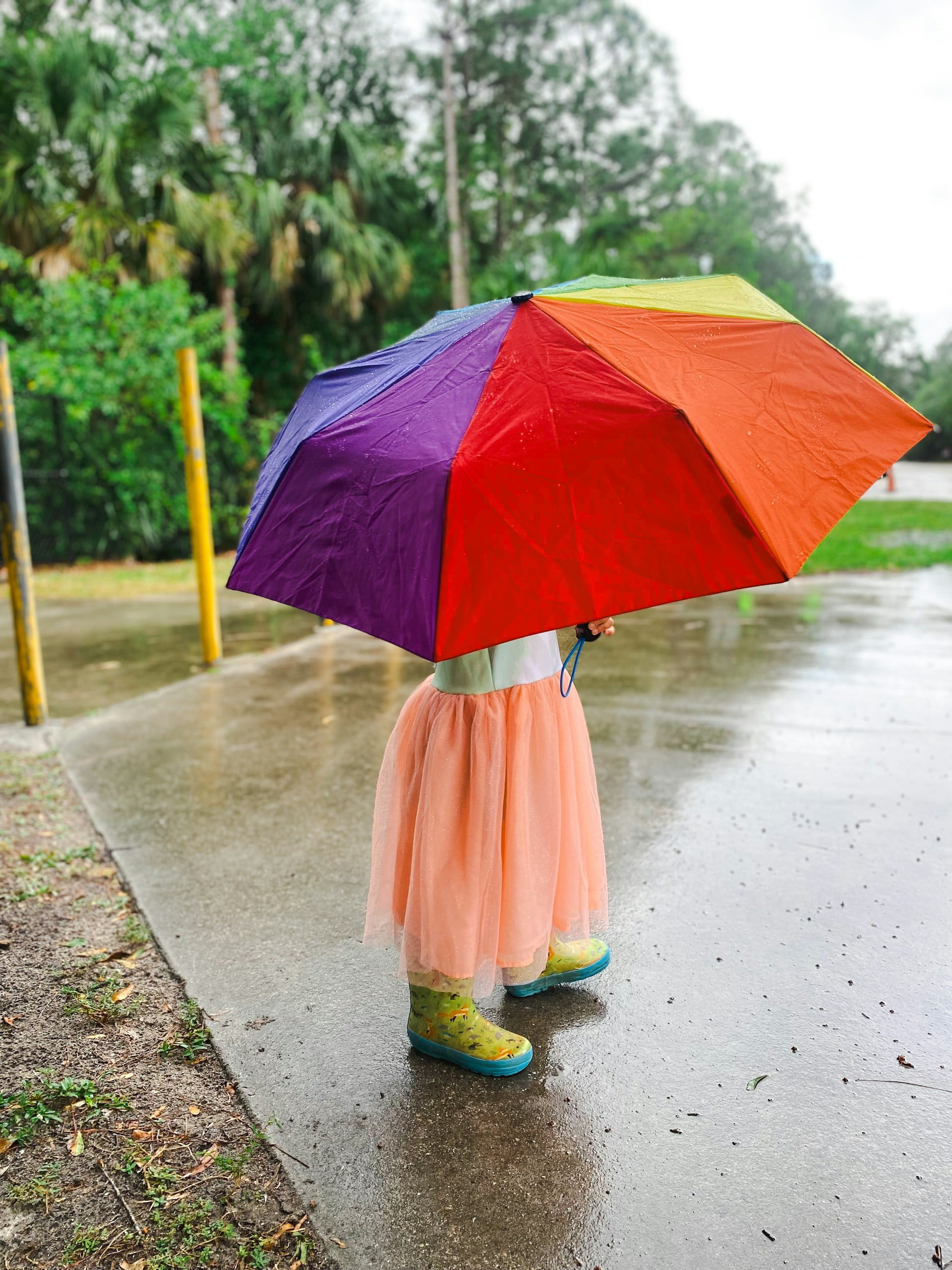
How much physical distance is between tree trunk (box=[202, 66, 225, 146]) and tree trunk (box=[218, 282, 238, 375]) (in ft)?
9.89

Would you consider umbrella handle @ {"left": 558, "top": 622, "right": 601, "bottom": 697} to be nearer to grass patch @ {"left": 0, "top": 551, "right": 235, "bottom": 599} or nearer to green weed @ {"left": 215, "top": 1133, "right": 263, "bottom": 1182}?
green weed @ {"left": 215, "top": 1133, "right": 263, "bottom": 1182}

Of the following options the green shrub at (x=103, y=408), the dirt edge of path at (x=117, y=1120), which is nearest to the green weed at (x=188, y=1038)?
the dirt edge of path at (x=117, y=1120)

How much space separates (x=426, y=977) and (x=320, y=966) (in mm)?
602

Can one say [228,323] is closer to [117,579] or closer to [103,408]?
[103,408]

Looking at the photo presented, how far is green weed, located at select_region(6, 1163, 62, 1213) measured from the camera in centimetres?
204

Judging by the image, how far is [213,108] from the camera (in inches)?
683

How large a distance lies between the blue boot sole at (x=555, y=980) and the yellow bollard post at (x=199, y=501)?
168 inches

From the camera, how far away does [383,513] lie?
6.09 ft

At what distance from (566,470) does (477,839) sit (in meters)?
1.00

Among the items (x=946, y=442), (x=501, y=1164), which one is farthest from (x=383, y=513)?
(x=946, y=442)

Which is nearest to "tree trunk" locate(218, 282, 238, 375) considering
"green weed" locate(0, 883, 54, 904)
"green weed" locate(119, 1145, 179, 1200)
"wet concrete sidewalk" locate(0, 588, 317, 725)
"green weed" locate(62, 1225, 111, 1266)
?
"wet concrete sidewalk" locate(0, 588, 317, 725)

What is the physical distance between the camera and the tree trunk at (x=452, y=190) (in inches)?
842

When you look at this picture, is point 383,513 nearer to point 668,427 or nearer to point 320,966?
point 668,427

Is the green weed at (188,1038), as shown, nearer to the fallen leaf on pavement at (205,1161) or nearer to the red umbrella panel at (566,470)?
the fallen leaf on pavement at (205,1161)
